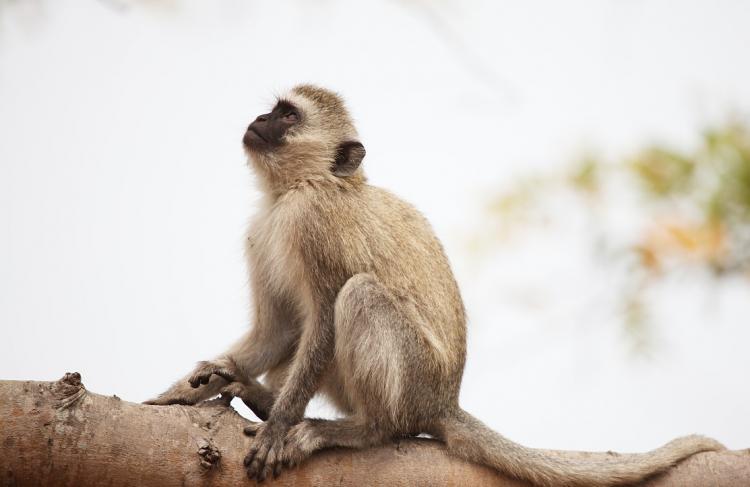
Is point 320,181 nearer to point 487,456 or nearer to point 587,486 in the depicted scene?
point 487,456

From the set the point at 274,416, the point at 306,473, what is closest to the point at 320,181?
the point at 274,416

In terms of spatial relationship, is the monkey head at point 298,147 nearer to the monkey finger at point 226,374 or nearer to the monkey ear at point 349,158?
the monkey ear at point 349,158

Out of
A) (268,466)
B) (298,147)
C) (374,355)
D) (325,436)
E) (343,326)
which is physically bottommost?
(268,466)

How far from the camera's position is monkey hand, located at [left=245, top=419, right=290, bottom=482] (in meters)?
4.87

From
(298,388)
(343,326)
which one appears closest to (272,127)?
(343,326)

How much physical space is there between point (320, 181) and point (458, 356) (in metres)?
1.75

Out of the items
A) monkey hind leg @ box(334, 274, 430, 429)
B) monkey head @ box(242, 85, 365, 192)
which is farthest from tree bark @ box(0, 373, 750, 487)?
monkey head @ box(242, 85, 365, 192)

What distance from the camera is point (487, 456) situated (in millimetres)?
5453

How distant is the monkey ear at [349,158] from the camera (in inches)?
260

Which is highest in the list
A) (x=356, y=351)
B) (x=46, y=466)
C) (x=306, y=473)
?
(x=356, y=351)

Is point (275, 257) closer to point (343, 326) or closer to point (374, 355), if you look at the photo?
point (343, 326)

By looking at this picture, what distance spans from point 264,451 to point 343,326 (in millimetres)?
1042

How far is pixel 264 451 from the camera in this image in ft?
16.2

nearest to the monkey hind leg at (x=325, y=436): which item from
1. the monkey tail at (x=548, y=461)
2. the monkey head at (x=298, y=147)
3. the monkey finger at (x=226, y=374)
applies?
the monkey tail at (x=548, y=461)
